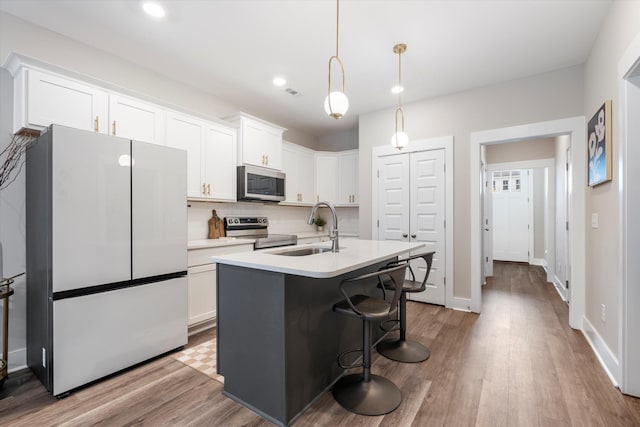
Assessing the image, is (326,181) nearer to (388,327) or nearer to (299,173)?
(299,173)

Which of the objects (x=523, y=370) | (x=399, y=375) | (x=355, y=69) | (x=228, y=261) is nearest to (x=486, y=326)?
(x=523, y=370)

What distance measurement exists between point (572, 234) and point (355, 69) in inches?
113

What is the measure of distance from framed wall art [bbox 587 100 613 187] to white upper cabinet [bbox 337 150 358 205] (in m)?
2.98

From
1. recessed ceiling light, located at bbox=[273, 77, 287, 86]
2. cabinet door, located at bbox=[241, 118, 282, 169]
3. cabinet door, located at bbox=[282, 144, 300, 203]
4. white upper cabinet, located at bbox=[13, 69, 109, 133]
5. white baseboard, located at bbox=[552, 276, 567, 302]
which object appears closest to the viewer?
white upper cabinet, located at bbox=[13, 69, 109, 133]

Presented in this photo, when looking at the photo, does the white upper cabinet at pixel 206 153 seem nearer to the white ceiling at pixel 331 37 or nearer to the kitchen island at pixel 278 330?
the white ceiling at pixel 331 37

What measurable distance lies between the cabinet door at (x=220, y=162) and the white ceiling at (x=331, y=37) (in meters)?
0.59

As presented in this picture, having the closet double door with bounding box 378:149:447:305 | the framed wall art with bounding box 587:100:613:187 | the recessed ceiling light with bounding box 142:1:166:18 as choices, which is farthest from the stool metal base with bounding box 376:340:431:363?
the recessed ceiling light with bounding box 142:1:166:18

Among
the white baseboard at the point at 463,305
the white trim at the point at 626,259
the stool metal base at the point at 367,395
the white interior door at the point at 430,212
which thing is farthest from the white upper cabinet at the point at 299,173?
the white trim at the point at 626,259

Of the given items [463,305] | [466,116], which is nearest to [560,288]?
[463,305]

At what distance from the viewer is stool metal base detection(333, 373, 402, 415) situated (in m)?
1.78

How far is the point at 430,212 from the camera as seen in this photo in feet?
12.9

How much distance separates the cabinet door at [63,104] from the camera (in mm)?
2205

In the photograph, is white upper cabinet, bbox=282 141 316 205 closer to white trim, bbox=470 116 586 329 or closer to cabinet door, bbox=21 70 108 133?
cabinet door, bbox=21 70 108 133

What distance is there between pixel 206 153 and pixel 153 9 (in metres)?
1.48
